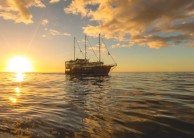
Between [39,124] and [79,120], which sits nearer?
[39,124]

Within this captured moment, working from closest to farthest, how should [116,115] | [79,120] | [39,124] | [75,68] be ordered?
[39,124] → [79,120] → [116,115] → [75,68]

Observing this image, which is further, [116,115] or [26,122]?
[116,115]

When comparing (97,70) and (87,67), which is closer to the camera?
(97,70)

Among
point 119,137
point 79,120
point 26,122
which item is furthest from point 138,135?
point 26,122

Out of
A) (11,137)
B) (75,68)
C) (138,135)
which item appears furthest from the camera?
(75,68)

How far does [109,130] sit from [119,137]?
2.51 feet

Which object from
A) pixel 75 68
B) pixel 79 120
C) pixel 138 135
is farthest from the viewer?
pixel 75 68

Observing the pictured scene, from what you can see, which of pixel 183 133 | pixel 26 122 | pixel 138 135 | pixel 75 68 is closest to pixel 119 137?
pixel 138 135

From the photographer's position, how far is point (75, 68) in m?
102

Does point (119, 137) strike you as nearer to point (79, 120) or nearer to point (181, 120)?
point (79, 120)

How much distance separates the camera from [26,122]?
26.8ft

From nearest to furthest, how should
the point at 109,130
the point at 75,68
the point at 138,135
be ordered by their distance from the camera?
the point at 138,135, the point at 109,130, the point at 75,68

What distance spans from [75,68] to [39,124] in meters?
94.5

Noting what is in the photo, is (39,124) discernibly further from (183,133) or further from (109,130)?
(183,133)
